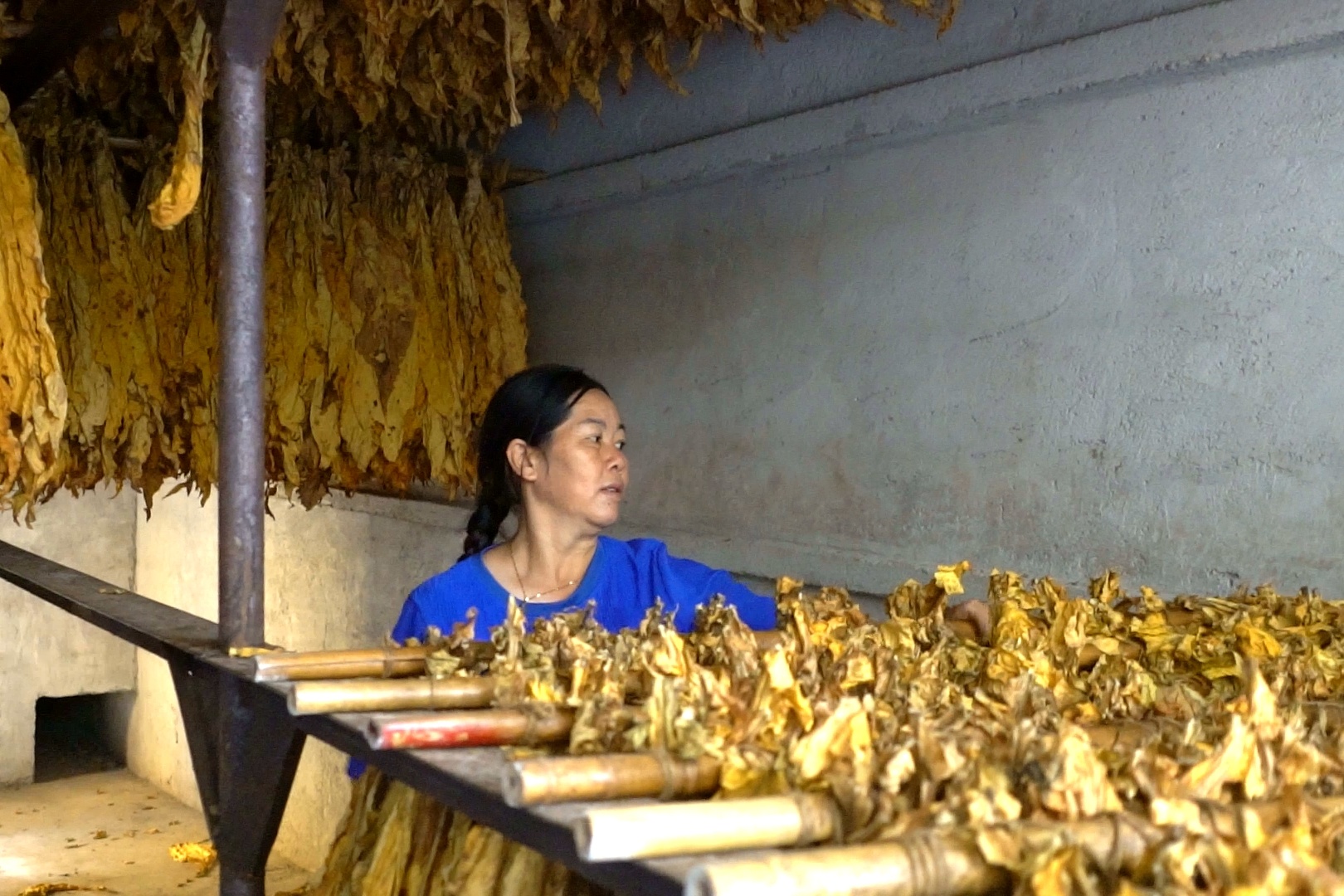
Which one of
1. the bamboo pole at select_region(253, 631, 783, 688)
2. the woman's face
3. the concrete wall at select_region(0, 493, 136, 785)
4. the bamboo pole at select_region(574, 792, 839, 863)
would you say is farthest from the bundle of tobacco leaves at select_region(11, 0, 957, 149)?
the concrete wall at select_region(0, 493, 136, 785)

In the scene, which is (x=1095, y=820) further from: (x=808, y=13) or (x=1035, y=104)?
(x=808, y=13)

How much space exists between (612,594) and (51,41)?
1954mm

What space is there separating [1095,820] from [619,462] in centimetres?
185

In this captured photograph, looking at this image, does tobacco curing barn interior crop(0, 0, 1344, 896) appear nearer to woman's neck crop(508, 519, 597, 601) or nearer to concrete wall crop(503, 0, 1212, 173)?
concrete wall crop(503, 0, 1212, 173)

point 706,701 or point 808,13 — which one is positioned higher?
point 808,13

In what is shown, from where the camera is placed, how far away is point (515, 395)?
277cm

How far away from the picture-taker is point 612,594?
271 centimetres

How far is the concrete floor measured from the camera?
19.5ft

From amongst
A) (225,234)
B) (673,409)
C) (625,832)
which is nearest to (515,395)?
(225,234)

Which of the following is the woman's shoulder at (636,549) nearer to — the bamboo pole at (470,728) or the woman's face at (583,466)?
the woman's face at (583,466)

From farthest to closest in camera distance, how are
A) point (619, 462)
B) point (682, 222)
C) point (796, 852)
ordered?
point (682, 222) < point (619, 462) < point (796, 852)

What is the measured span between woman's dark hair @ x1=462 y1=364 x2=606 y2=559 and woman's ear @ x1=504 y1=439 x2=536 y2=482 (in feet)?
0.05

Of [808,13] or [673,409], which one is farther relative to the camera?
[673,409]

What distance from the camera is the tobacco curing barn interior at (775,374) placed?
3.56ft
